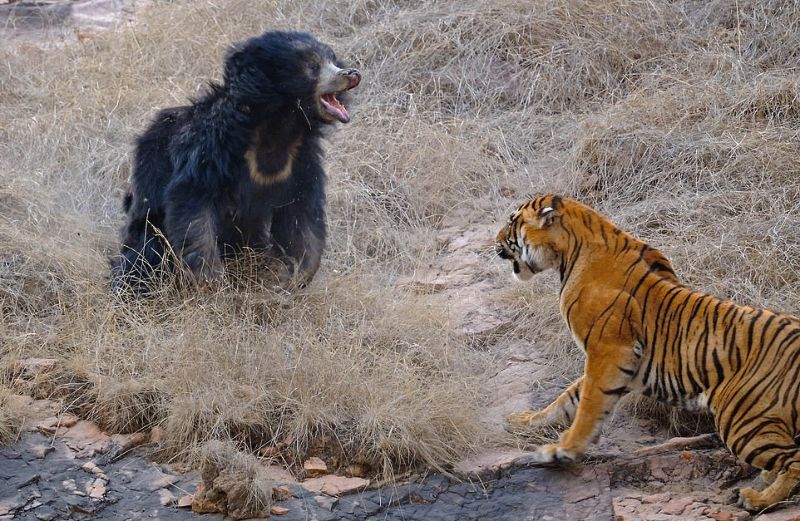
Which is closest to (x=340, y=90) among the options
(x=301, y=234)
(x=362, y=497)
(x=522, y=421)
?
(x=301, y=234)

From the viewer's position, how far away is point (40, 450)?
505 centimetres

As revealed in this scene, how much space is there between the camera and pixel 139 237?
6348 millimetres

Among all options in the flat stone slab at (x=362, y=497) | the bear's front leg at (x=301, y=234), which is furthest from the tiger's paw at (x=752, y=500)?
the bear's front leg at (x=301, y=234)

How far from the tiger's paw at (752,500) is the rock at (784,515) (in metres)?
0.05

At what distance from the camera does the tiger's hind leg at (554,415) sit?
4.93 m

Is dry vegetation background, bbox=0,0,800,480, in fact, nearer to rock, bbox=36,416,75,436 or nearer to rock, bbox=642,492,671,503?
rock, bbox=36,416,75,436

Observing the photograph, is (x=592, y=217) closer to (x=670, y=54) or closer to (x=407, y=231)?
(x=407, y=231)

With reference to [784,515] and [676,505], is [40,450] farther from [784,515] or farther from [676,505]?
[784,515]

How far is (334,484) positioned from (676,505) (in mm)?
1463

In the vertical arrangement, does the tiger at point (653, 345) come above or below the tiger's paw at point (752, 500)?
above

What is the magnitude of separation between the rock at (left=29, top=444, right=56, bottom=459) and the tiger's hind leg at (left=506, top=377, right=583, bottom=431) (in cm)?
213

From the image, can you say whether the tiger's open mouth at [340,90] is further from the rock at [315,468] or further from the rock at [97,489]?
the rock at [97,489]

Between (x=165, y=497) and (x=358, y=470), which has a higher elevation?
(x=358, y=470)

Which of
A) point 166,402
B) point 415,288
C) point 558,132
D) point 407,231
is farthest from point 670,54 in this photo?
point 166,402
